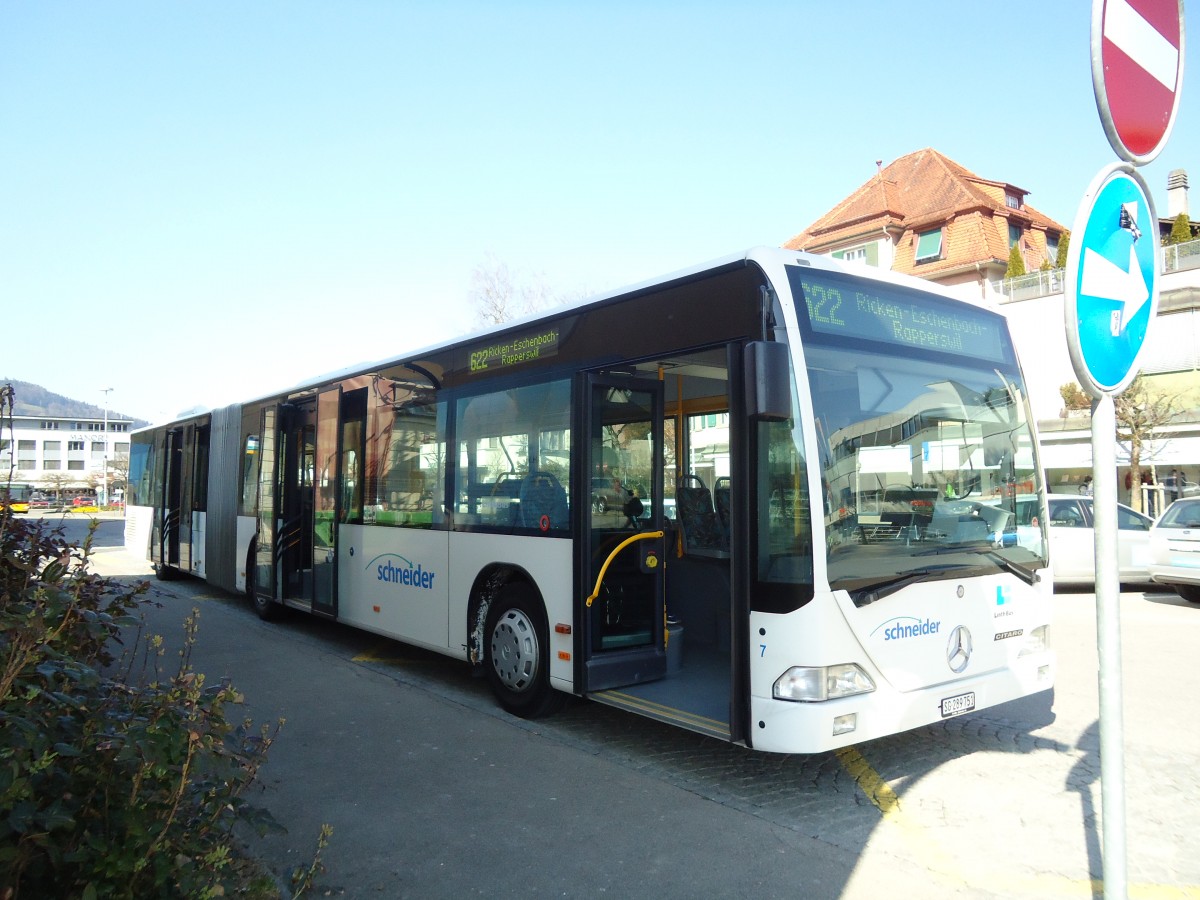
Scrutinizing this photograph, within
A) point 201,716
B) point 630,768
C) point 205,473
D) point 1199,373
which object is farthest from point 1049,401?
point 201,716

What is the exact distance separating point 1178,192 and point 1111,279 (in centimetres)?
4163

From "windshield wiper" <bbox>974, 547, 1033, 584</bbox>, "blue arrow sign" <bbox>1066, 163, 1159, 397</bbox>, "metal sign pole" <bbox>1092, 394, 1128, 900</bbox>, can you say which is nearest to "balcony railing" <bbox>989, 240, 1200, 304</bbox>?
"windshield wiper" <bbox>974, 547, 1033, 584</bbox>

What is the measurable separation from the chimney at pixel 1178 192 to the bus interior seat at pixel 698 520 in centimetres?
3770

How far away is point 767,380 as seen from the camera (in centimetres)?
461

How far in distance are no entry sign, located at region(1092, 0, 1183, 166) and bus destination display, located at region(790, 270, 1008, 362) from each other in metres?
1.97

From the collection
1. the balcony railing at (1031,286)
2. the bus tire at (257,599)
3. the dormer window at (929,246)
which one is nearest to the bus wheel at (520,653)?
the bus tire at (257,599)

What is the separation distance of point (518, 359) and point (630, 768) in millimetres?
3140

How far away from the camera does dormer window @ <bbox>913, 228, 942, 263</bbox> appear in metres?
37.6

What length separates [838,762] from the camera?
5.79 meters

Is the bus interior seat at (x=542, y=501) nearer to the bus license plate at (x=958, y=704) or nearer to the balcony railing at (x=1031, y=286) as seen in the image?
the bus license plate at (x=958, y=704)

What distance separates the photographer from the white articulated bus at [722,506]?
4773 mm

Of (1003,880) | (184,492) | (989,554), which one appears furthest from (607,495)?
(184,492)

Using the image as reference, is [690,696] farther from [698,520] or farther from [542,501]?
[698,520]

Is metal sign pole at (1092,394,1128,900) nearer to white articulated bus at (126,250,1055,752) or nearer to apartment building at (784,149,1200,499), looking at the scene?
white articulated bus at (126,250,1055,752)
